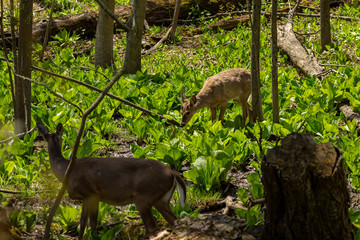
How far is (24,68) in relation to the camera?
7.20 m

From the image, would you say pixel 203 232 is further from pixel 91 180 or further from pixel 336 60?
pixel 336 60

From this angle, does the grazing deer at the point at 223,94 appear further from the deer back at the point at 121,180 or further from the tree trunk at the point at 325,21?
the tree trunk at the point at 325,21

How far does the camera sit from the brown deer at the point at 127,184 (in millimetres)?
4355

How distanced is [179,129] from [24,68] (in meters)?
2.55

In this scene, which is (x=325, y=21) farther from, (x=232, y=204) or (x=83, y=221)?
(x=83, y=221)

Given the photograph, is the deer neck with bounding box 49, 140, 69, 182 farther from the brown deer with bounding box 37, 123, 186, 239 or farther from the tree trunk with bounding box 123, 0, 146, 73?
the tree trunk with bounding box 123, 0, 146, 73

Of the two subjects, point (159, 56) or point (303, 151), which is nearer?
point (303, 151)

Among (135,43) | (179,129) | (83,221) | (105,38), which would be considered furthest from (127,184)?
(105,38)

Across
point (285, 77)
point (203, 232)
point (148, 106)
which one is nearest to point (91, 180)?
point (203, 232)

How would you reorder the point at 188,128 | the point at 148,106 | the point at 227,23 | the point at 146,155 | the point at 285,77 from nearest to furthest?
the point at 146,155
the point at 188,128
the point at 148,106
the point at 285,77
the point at 227,23

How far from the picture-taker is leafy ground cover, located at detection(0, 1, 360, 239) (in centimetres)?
554

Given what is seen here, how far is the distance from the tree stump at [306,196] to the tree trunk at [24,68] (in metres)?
4.12

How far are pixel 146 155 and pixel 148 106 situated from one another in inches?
100.0

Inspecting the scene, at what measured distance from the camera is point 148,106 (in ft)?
30.8
